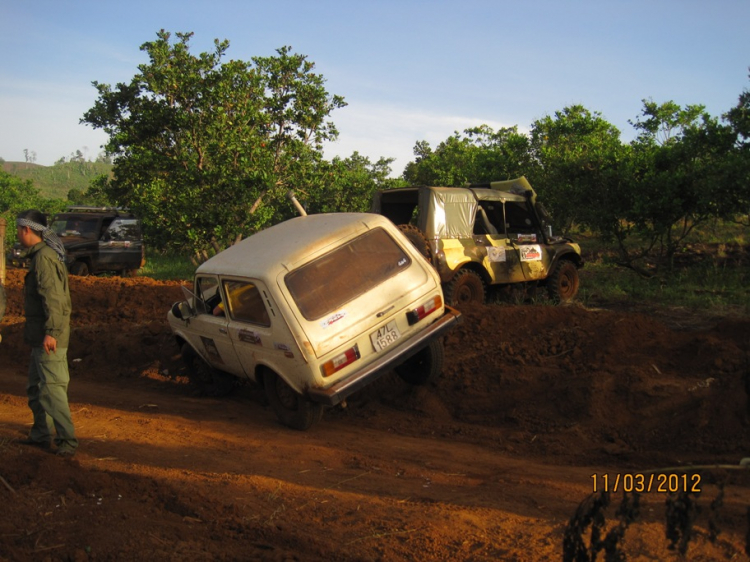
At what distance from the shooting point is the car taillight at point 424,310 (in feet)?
20.8

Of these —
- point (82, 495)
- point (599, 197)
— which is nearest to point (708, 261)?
point (599, 197)

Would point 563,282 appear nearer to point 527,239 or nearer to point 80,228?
point 527,239

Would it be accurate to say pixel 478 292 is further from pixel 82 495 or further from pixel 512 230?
pixel 82 495

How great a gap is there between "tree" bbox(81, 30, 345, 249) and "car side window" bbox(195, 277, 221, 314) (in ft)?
21.4

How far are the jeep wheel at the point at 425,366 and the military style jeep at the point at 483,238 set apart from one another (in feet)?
8.09

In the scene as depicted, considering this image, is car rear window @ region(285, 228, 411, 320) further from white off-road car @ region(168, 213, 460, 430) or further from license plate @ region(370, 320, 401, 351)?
license plate @ region(370, 320, 401, 351)

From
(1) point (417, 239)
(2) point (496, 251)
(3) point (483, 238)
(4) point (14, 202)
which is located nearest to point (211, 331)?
(1) point (417, 239)

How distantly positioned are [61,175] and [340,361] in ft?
267

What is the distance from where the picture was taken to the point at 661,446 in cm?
550

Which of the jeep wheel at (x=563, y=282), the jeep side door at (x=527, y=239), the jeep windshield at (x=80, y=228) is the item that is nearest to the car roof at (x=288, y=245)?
the jeep side door at (x=527, y=239)

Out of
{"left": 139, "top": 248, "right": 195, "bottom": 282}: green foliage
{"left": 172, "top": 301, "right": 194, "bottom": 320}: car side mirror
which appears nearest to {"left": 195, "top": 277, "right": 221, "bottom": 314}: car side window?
{"left": 172, "top": 301, "right": 194, "bottom": 320}: car side mirror

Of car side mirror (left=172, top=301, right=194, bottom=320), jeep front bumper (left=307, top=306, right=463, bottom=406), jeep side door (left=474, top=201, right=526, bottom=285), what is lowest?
jeep front bumper (left=307, top=306, right=463, bottom=406)

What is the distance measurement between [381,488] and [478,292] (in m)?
5.89

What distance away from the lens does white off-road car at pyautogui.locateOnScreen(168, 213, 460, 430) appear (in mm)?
5797
